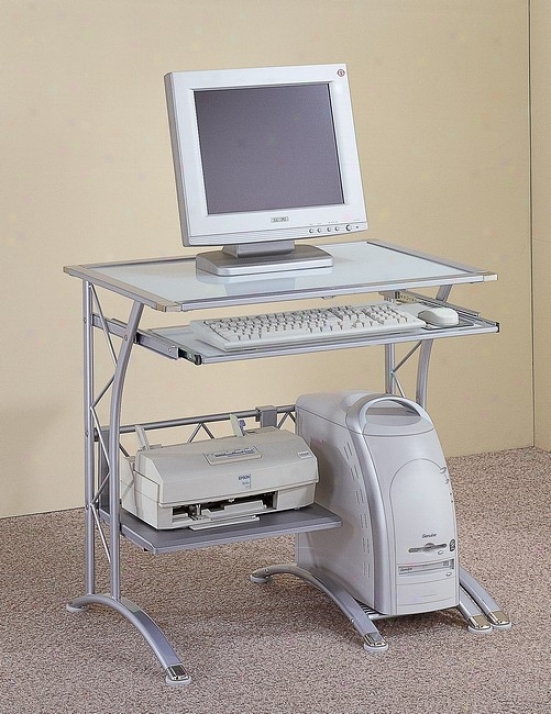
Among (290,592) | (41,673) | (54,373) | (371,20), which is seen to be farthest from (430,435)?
(371,20)

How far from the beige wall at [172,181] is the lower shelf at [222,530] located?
97 centimetres

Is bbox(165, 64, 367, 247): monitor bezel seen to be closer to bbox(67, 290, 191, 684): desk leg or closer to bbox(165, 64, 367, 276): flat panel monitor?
bbox(165, 64, 367, 276): flat panel monitor

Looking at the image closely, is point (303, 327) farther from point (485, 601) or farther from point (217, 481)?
point (485, 601)

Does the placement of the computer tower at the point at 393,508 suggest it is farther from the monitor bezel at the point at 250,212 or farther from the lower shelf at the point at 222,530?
the monitor bezel at the point at 250,212

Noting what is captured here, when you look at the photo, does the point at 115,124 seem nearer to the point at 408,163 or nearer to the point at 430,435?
the point at 408,163

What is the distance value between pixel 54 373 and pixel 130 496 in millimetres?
971

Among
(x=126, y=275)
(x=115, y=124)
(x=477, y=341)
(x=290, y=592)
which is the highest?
(x=115, y=124)

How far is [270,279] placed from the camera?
2787 mm

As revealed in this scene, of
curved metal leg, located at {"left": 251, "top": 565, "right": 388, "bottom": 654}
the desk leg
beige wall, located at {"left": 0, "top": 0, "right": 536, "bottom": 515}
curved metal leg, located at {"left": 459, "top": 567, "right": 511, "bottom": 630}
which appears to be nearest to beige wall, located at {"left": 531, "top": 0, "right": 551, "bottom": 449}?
beige wall, located at {"left": 0, "top": 0, "right": 536, "bottom": 515}

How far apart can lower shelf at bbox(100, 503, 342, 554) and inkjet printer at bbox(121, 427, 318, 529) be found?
2cm

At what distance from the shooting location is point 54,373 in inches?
149

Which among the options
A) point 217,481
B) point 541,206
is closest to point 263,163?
point 217,481

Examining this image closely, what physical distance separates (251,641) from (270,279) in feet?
2.76

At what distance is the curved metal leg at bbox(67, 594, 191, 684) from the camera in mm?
2660
